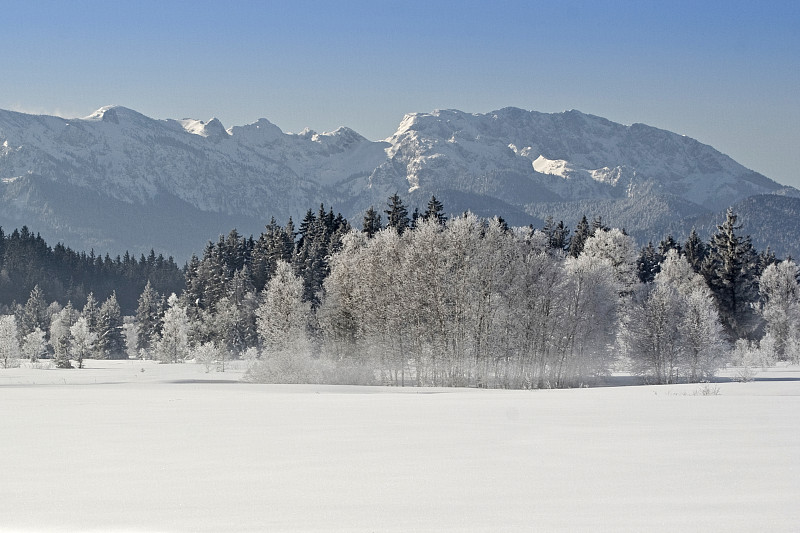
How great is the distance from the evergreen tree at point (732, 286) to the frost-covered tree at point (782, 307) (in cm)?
486

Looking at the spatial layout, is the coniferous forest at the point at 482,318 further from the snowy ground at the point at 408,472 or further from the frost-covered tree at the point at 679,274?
the snowy ground at the point at 408,472

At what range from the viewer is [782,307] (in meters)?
96.9

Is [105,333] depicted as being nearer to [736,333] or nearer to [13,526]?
[736,333]

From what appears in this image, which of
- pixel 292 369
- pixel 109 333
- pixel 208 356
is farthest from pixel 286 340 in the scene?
pixel 109 333

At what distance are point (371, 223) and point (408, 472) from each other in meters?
80.4

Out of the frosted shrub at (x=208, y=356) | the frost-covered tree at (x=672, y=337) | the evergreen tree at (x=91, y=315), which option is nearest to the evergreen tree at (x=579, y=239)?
the frost-covered tree at (x=672, y=337)

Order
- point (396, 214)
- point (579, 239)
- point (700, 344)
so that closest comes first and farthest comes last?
point (700, 344) → point (396, 214) → point (579, 239)

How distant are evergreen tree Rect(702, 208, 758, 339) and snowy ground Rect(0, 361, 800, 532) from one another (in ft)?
235

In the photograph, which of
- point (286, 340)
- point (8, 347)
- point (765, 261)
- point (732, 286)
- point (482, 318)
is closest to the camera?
point (482, 318)

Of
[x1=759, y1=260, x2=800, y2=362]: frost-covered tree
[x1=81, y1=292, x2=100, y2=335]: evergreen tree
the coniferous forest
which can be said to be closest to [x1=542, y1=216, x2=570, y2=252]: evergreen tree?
the coniferous forest

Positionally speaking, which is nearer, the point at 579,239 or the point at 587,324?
the point at 587,324

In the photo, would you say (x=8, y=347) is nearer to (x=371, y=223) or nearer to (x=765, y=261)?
(x=371, y=223)

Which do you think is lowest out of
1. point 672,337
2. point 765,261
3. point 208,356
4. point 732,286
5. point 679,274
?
point 208,356

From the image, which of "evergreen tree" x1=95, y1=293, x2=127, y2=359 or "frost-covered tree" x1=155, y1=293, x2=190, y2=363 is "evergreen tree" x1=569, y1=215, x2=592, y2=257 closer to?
"frost-covered tree" x1=155, y1=293, x2=190, y2=363
